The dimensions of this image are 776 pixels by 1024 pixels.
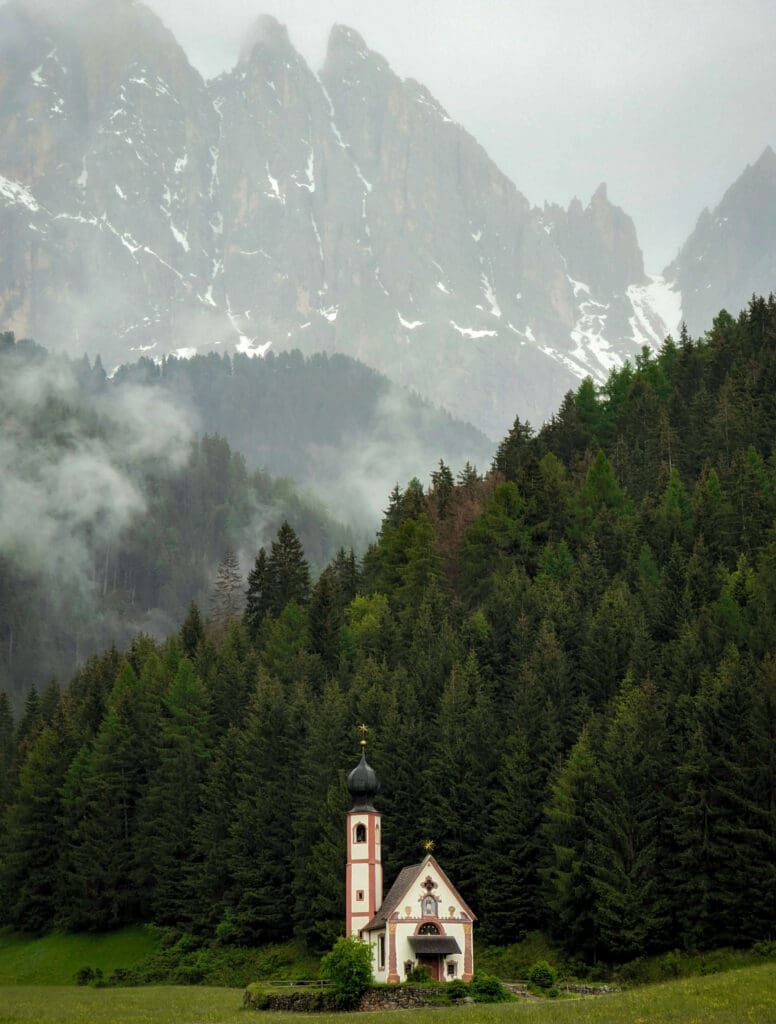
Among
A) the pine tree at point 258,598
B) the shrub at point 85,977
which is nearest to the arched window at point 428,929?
the shrub at point 85,977

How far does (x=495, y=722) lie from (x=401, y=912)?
55.7 feet

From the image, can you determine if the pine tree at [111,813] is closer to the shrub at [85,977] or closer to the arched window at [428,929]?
the shrub at [85,977]

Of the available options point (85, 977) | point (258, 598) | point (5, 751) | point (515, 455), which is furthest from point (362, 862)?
point (515, 455)

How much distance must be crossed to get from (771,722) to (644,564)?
3529 centimetres

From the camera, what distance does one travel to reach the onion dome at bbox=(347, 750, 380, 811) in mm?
73062

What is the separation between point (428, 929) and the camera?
68.6 m

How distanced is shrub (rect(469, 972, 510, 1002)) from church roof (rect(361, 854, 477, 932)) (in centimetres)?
1182

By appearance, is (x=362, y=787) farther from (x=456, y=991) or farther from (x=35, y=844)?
(x=35, y=844)

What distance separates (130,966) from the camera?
285 feet

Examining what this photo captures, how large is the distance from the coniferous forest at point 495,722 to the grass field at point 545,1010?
14212 millimetres

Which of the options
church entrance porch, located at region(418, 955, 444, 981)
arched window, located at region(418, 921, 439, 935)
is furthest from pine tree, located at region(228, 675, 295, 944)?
church entrance porch, located at region(418, 955, 444, 981)

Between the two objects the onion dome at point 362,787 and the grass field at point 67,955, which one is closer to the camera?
the onion dome at point 362,787

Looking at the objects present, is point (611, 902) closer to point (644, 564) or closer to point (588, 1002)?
point (588, 1002)

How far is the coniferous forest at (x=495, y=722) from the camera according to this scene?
68188 mm
